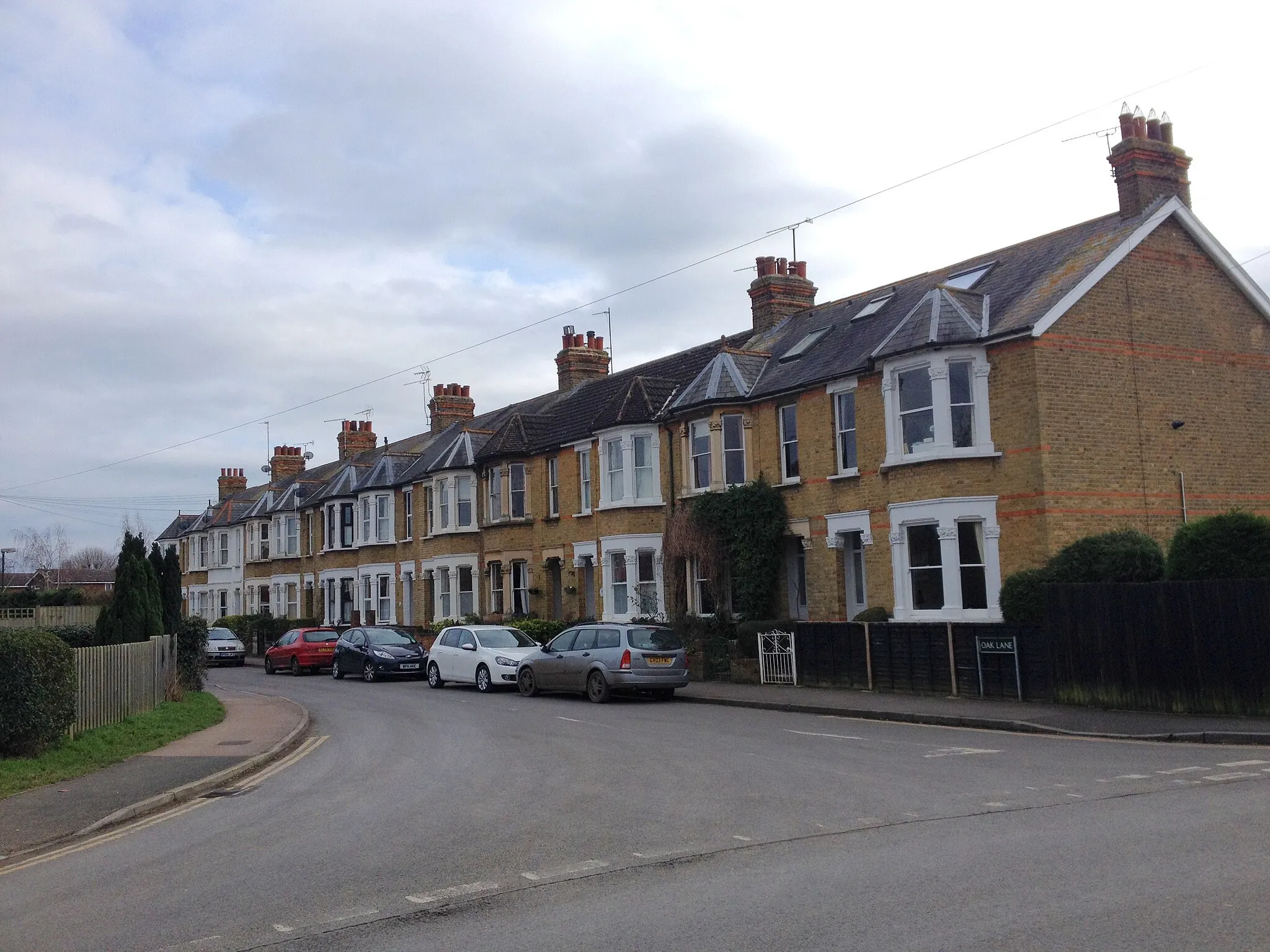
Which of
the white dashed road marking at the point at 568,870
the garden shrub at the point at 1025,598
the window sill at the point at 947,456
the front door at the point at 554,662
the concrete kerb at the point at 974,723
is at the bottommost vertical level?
the concrete kerb at the point at 974,723

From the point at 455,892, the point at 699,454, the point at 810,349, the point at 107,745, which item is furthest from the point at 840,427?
the point at 455,892

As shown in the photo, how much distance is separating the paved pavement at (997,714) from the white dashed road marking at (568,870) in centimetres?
945

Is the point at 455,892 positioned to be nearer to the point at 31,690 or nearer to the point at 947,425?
the point at 31,690

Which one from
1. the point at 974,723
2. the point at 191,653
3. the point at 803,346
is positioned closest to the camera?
the point at 974,723

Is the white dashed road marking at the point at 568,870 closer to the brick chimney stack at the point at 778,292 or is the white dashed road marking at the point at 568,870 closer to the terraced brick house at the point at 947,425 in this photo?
the terraced brick house at the point at 947,425

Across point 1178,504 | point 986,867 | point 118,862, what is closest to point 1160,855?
point 986,867

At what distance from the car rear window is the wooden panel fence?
15.3m

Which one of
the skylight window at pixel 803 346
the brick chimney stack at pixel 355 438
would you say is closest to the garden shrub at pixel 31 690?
the skylight window at pixel 803 346

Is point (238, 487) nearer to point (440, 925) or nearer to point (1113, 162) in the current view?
point (1113, 162)

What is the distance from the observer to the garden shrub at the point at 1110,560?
746 inches

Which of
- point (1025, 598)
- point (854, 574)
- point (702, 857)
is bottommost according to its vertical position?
point (702, 857)

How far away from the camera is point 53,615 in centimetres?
3241

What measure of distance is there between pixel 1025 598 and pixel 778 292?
15.3 meters

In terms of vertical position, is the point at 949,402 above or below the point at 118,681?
above
